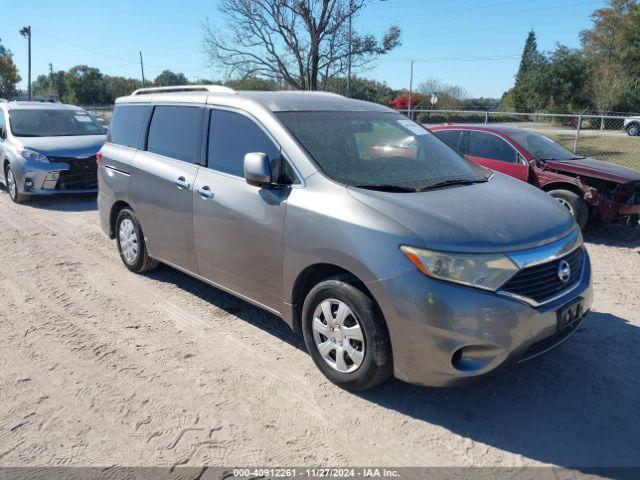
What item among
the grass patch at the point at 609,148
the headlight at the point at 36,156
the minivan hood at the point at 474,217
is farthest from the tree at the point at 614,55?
the minivan hood at the point at 474,217

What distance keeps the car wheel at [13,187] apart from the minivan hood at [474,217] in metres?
8.39

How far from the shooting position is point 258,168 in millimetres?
3557

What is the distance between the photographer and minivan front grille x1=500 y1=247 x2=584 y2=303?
9.57 ft

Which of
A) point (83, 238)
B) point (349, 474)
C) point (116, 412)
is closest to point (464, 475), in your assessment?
point (349, 474)

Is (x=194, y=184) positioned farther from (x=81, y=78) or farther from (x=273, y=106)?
(x=81, y=78)

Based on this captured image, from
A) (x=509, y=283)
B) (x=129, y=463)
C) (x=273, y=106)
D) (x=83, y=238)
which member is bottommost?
(x=129, y=463)

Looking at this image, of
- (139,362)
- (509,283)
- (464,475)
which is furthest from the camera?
(139,362)

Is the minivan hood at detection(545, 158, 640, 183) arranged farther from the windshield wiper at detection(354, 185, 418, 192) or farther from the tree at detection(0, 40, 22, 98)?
the tree at detection(0, 40, 22, 98)

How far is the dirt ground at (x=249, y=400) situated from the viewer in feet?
9.36

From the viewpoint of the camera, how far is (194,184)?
4.33 m

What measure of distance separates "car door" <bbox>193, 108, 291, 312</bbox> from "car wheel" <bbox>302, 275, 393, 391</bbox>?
1.32ft

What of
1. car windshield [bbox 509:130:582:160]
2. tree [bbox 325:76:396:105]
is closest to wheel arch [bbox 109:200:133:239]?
car windshield [bbox 509:130:582:160]

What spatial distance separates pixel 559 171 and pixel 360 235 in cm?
574

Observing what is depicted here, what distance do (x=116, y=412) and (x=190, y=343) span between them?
958mm
